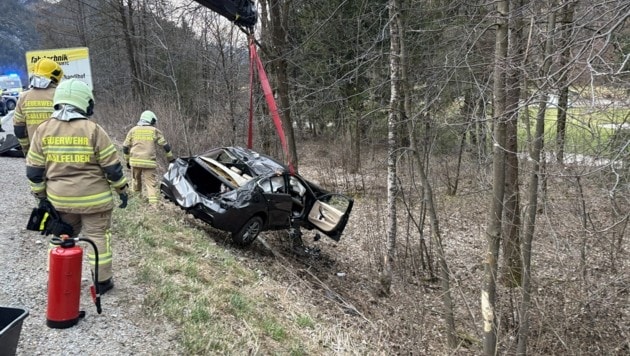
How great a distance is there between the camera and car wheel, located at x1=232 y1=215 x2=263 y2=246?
816 cm

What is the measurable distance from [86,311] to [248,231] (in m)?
4.03

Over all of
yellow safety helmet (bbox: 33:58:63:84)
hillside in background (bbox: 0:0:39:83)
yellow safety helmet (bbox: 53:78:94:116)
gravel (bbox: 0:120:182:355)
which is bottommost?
gravel (bbox: 0:120:182:355)

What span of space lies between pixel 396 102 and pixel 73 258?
5569 mm

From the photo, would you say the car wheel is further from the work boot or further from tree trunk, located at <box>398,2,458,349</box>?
the work boot

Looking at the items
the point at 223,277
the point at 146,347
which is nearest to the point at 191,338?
the point at 146,347

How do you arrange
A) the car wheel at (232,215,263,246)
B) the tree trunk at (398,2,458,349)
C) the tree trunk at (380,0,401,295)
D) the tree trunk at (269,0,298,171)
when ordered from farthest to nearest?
the tree trunk at (269,0,298,171), the car wheel at (232,215,263,246), the tree trunk at (380,0,401,295), the tree trunk at (398,2,458,349)

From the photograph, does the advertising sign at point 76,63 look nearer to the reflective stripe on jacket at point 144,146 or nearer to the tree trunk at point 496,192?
the reflective stripe on jacket at point 144,146

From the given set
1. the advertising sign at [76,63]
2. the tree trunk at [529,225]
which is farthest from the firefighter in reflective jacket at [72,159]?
the advertising sign at [76,63]

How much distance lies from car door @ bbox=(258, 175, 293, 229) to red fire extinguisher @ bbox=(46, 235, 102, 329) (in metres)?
4.27

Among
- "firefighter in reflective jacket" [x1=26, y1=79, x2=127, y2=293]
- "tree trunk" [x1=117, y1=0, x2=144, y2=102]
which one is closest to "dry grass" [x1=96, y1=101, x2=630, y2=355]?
"firefighter in reflective jacket" [x1=26, y1=79, x2=127, y2=293]

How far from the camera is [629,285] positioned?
564 centimetres

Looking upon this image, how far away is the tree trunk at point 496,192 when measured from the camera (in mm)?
5500

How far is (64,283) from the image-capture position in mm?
3844

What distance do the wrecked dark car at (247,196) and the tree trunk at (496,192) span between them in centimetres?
342
